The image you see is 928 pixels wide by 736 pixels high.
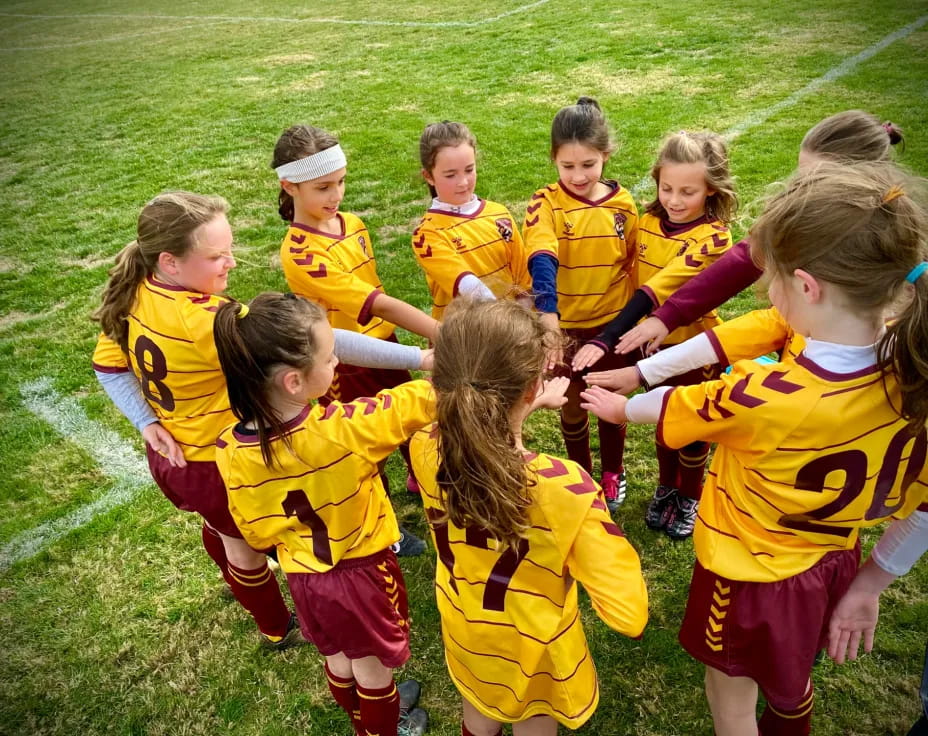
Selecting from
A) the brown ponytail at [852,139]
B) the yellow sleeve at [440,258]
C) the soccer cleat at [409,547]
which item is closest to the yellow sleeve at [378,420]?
the yellow sleeve at [440,258]

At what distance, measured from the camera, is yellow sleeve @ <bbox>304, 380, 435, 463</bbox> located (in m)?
1.93

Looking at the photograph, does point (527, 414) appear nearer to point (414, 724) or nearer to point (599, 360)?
point (599, 360)

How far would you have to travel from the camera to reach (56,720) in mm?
2691

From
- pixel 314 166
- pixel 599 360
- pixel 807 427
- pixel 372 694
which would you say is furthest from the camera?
pixel 599 360

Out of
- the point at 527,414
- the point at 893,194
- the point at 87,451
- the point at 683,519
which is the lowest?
the point at 87,451

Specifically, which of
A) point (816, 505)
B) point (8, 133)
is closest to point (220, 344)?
point (816, 505)

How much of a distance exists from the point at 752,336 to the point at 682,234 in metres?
0.75

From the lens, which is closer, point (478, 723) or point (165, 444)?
point (478, 723)

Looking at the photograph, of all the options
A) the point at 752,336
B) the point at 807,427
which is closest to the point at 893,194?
the point at 807,427

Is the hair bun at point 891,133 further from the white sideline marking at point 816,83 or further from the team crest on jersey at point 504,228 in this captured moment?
the white sideline marking at point 816,83

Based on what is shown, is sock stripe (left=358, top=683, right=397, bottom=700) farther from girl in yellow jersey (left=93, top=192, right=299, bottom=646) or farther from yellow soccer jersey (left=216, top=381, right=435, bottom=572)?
girl in yellow jersey (left=93, top=192, right=299, bottom=646)

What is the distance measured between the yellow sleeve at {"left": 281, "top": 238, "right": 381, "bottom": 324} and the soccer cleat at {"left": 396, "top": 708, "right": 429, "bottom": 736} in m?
1.52

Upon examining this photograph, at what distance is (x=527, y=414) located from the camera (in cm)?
178

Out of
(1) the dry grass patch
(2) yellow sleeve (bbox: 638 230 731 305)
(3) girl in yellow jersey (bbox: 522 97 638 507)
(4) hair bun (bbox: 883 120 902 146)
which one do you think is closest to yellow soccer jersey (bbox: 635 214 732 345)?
(2) yellow sleeve (bbox: 638 230 731 305)
